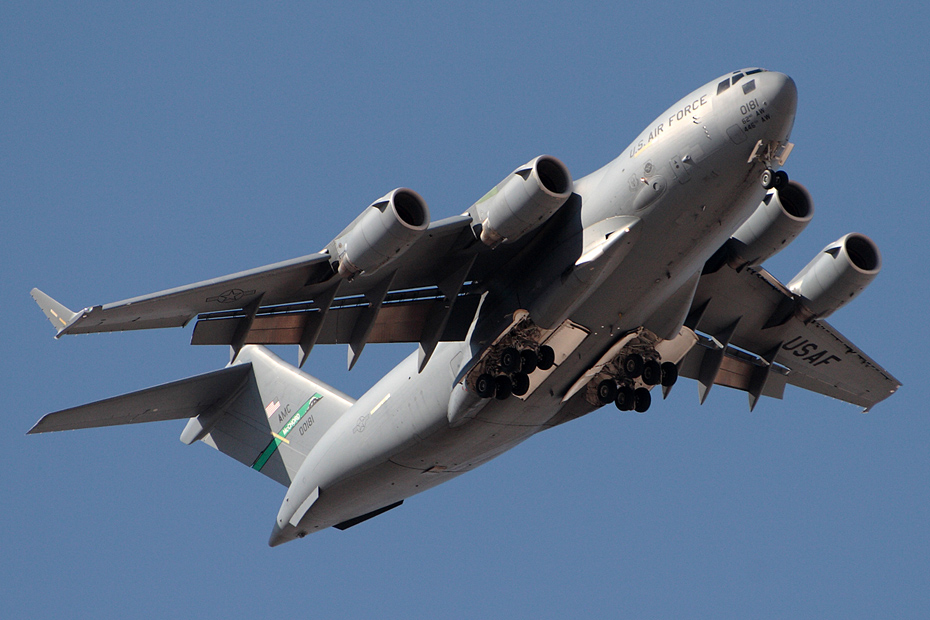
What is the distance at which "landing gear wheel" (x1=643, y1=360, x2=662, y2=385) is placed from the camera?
13.5 metres

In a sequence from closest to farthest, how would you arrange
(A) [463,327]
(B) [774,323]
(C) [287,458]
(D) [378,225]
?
1. (D) [378,225]
2. (A) [463,327]
3. (B) [774,323]
4. (C) [287,458]

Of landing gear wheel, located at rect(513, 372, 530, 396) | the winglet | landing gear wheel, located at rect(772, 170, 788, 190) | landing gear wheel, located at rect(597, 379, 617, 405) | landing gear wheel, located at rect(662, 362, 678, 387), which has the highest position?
landing gear wheel, located at rect(772, 170, 788, 190)

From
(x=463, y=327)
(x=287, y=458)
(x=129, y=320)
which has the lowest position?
(x=287, y=458)

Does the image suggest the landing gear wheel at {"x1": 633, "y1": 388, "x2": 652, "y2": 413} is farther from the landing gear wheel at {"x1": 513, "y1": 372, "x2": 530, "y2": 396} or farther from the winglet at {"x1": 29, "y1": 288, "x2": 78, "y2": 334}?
the winglet at {"x1": 29, "y1": 288, "x2": 78, "y2": 334}

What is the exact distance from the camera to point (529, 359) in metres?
12.7

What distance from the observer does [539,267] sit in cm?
1227

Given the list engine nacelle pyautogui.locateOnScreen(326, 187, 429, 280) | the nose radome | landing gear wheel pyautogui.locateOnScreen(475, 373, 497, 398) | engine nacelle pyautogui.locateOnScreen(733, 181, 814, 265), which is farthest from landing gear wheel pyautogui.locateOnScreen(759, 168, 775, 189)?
landing gear wheel pyautogui.locateOnScreen(475, 373, 497, 398)

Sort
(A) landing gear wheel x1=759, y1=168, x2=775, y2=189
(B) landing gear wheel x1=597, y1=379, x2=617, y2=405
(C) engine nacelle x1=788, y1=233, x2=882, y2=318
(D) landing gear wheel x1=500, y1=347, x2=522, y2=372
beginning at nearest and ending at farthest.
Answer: (A) landing gear wheel x1=759, y1=168, x2=775, y2=189 < (D) landing gear wheel x1=500, y1=347, x2=522, y2=372 < (C) engine nacelle x1=788, y1=233, x2=882, y2=318 < (B) landing gear wheel x1=597, y1=379, x2=617, y2=405

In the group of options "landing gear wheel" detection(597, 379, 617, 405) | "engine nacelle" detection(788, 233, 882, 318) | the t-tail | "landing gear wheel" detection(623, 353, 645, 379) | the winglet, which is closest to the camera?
the winglet

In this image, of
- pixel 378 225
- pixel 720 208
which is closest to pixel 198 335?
pixel 378 225

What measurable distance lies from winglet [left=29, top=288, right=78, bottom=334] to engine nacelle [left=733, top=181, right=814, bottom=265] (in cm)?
755

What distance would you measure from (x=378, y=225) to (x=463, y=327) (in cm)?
262

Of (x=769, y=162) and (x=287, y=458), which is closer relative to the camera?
(x=769, y=162)

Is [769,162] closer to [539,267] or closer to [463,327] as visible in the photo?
[539,267]
